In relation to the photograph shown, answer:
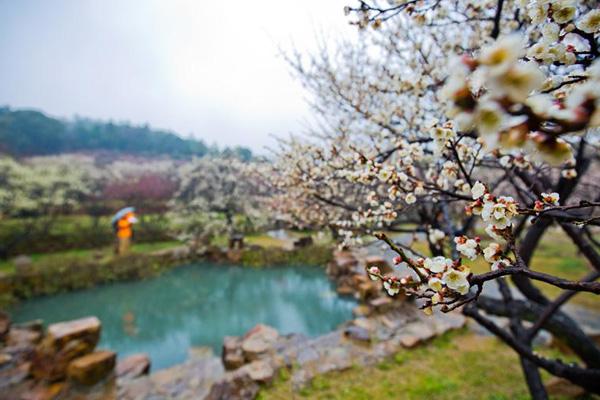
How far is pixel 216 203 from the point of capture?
52.5ft

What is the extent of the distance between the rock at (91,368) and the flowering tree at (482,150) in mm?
4663

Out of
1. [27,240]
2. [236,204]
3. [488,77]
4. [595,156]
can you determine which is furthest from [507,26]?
[27,240]

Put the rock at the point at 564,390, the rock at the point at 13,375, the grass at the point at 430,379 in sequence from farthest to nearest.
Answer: the rock at the point at 13,375
the grass at the point at 430,379
the rock at the point at 564,390

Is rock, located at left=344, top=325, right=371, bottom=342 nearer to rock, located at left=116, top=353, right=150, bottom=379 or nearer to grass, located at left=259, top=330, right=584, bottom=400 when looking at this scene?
grass, located at left=259, top=330, right=584, bottom=400

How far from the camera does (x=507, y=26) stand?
10.6ft

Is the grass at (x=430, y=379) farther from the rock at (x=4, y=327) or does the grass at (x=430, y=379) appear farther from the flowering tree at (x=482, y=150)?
the rock at (x=4, y=327)

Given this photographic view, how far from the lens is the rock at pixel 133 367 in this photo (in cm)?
594

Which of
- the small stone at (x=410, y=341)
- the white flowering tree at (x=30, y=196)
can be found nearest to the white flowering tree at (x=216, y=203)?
the white flowering tree at (x=30, y=196)

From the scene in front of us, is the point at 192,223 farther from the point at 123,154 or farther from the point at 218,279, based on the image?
the point at 123,154

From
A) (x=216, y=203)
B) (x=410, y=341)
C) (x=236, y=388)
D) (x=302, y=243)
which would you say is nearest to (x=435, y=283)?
(x=236, y=388)

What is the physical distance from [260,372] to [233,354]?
165cm

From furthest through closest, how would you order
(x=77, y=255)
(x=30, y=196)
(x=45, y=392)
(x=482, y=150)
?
(x=30, y=196) < (x=77, y=255) < (x=45, y=392) < (x=482, y=150)

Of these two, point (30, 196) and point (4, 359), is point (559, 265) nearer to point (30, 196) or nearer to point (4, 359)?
point (4, 359)

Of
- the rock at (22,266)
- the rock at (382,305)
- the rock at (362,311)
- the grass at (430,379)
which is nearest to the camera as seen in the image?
the grass at (430,379)
